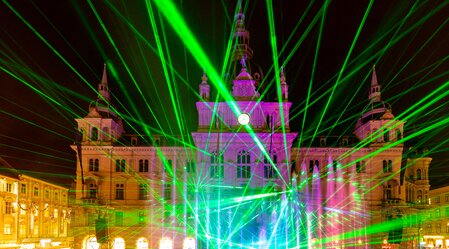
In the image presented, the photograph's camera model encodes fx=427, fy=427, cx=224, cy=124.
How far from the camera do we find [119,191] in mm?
58000

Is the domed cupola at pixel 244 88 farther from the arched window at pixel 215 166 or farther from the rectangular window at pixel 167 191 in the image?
the rectangular window at pixel 167 191

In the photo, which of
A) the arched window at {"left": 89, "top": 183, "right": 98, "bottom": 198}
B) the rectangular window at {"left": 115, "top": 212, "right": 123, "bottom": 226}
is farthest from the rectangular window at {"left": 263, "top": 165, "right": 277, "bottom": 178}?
the arched window at {"left": 89, "top": 183, "right": 98, "bottom": 198}

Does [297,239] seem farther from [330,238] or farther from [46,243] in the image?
[46,243]

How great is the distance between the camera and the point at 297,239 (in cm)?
4331

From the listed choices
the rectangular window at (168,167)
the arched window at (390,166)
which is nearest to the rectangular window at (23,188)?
the rectangular window at (168,167)

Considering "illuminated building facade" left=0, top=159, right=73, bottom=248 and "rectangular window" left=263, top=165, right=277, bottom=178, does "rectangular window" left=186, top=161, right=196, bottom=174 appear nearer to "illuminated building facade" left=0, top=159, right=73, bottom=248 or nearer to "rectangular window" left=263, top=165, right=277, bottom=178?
"rectangular window" left=263, top=165, right=277, bottom=178

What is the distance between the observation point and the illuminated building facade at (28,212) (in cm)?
4822

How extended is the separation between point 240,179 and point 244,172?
1.22m

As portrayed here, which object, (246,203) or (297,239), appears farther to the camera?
(246,203)

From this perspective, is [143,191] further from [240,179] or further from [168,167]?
[240,179]

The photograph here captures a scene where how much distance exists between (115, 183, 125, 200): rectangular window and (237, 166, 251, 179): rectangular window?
16.2m

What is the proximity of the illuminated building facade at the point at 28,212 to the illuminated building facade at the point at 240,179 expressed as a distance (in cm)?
584

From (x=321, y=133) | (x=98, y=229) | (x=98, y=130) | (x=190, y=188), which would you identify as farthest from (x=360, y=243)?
(x=98, y=130)

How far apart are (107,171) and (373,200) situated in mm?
35721
